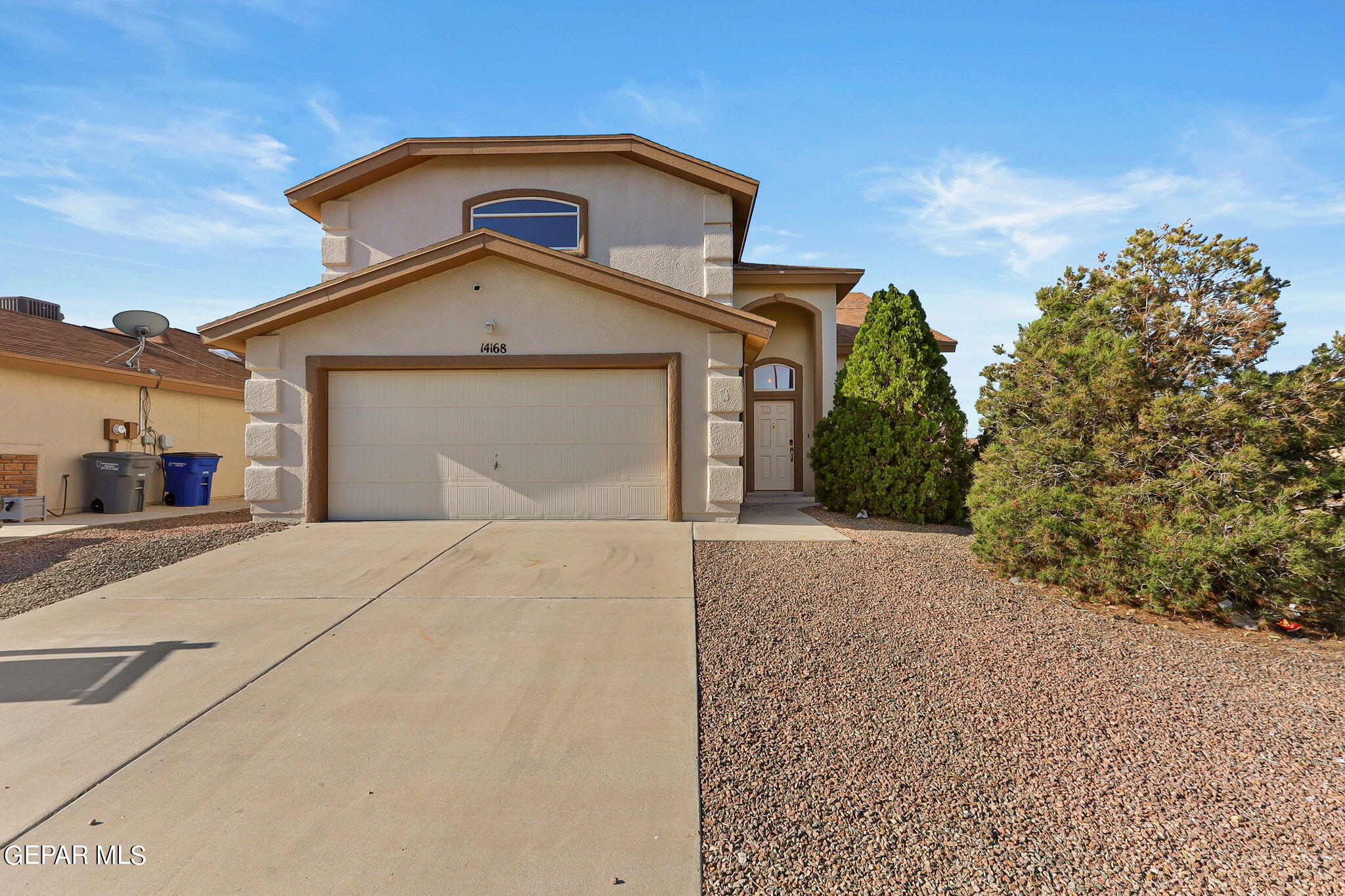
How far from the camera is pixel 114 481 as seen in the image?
12.4 m

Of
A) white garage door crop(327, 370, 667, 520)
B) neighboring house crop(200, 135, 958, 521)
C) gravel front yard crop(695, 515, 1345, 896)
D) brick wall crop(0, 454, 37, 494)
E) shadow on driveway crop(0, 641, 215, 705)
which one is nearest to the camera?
gravel front yard crop(695, 515, 1345, 896)

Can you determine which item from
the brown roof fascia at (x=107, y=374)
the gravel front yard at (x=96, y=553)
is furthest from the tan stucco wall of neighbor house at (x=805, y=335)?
the brown roof fascia at (x=107, y=374)

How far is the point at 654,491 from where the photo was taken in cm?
983

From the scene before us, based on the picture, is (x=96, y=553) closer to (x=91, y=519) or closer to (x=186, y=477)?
(x=91, y=519)

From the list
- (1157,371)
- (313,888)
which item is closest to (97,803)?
(313,888)

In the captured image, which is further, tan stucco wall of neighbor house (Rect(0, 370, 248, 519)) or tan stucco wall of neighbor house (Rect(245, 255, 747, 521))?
tan stucco wall of neighbor house (Rect(0, 370, 248, 519))

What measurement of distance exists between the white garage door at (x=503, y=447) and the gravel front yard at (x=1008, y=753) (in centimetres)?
426

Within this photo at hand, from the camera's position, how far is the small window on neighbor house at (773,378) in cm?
1477

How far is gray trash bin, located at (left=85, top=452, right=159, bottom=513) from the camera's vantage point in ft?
40.5

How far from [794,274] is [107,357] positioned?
43.6 ft

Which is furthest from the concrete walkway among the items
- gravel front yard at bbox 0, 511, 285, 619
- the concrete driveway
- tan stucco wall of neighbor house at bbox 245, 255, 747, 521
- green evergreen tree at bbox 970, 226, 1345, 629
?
Result: green evergreen tree at bbox 970, 226, 1345, 629

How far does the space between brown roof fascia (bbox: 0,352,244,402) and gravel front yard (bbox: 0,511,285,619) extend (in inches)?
130

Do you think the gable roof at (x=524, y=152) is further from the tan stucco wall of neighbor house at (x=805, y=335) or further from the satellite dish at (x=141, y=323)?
the satellite dish at (x=141, y=323)

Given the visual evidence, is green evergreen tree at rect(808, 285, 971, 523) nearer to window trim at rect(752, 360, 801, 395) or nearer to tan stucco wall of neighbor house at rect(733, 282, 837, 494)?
tan stucco wall of neighbor house at rect(733, 282, 837, 494)
